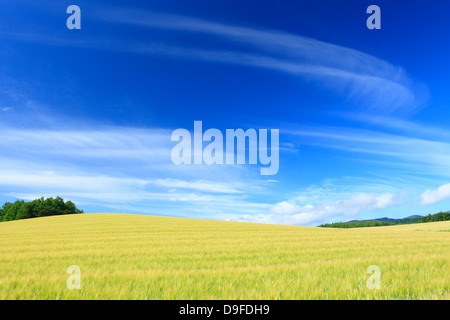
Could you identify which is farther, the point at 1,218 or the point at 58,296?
the point at 1,218

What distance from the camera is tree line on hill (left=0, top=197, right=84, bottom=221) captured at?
312 ft

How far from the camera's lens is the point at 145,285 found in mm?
5316

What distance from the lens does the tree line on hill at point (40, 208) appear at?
3743 inches

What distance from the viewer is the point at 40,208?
96062 millimetres

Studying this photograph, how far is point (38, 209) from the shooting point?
9581cm

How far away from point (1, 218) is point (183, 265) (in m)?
143

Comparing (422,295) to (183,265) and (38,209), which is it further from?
(38,209)
